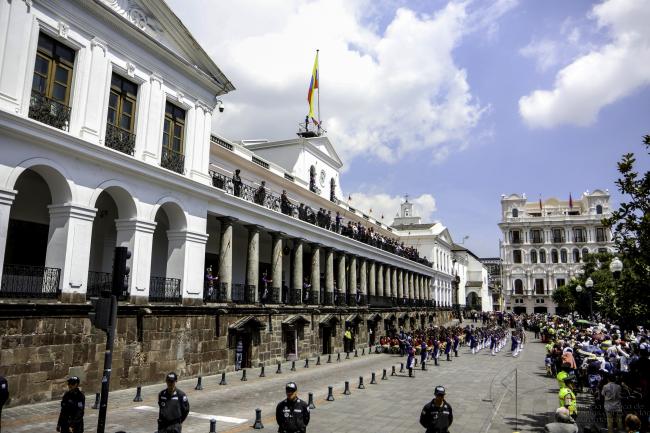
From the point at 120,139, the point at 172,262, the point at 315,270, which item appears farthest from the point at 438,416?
the point at 315,270

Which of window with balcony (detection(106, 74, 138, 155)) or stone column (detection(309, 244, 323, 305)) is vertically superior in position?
window with balcony (detection(106, 74, 138, 155))

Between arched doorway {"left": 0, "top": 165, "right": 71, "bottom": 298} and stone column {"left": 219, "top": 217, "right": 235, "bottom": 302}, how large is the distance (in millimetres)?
7272

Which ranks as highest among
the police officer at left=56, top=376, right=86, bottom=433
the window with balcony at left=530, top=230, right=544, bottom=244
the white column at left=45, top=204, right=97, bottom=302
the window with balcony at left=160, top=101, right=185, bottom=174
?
the window with balcony at left=530, top=230, right=544, bottom=244

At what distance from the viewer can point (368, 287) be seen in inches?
1651

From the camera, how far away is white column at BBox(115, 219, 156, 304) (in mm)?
17094

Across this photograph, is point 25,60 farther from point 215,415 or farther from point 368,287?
point 368,287

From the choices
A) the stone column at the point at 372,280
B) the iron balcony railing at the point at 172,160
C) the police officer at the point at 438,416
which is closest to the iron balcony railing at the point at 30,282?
the iron balcony railing at the point at 172,160

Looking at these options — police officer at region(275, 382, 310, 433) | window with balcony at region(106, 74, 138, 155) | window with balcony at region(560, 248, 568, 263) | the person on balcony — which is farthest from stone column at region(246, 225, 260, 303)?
window with balcony at region(560, 248, 568, 263)

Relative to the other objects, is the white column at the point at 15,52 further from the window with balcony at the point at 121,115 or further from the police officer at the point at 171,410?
the police officer at the point at 171,410

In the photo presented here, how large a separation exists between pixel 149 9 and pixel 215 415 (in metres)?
15.0

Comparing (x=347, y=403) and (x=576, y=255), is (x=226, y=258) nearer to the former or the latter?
(x=347, y=403)

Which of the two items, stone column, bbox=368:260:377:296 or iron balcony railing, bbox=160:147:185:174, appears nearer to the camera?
iron balcony railing, bbox=160:147:185:174

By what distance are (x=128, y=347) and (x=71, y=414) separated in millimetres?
8366

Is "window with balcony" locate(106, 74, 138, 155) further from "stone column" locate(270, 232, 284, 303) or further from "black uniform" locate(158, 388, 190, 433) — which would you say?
"black uniform" locate(158, 388, 190, 433)
